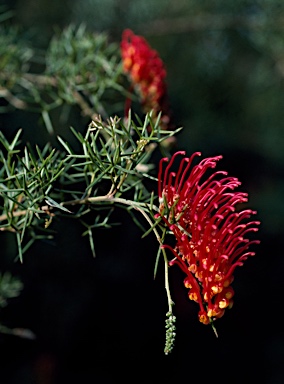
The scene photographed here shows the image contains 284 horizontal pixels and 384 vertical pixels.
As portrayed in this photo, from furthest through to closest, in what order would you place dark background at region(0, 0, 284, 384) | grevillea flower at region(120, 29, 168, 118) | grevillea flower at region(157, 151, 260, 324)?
dark background at region(0, 0, 284, 384) → grevillea flower at region(120, 29, 168, 118) → grevillea flower at region(157, 151, 260, 324)

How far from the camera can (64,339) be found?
2285 mm

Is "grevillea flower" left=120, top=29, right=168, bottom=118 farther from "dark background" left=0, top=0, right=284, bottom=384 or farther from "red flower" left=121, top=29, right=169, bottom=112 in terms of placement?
"dark background" left=0, top=0, right=284, bottom=384

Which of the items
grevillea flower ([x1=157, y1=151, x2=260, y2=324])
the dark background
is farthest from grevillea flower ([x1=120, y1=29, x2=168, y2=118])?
the dark background

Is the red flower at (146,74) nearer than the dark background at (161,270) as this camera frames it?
Yes

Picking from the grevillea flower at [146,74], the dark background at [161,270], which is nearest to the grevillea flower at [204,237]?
the grevillea flower at [146,74]

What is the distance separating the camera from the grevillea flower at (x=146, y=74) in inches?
30.1

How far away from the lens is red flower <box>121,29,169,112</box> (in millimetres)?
766

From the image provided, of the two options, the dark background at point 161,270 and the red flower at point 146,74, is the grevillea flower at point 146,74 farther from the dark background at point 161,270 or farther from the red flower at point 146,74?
the dark background at point 161,270

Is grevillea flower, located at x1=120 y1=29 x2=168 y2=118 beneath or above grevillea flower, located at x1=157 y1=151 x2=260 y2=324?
above

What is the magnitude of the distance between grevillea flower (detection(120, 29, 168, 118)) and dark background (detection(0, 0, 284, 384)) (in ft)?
2.56

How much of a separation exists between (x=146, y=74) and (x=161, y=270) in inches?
39.1

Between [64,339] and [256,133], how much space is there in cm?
159

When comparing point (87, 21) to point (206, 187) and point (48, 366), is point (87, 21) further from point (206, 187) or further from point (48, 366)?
point (206, 187)

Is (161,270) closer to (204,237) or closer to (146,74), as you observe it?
(146,74)
